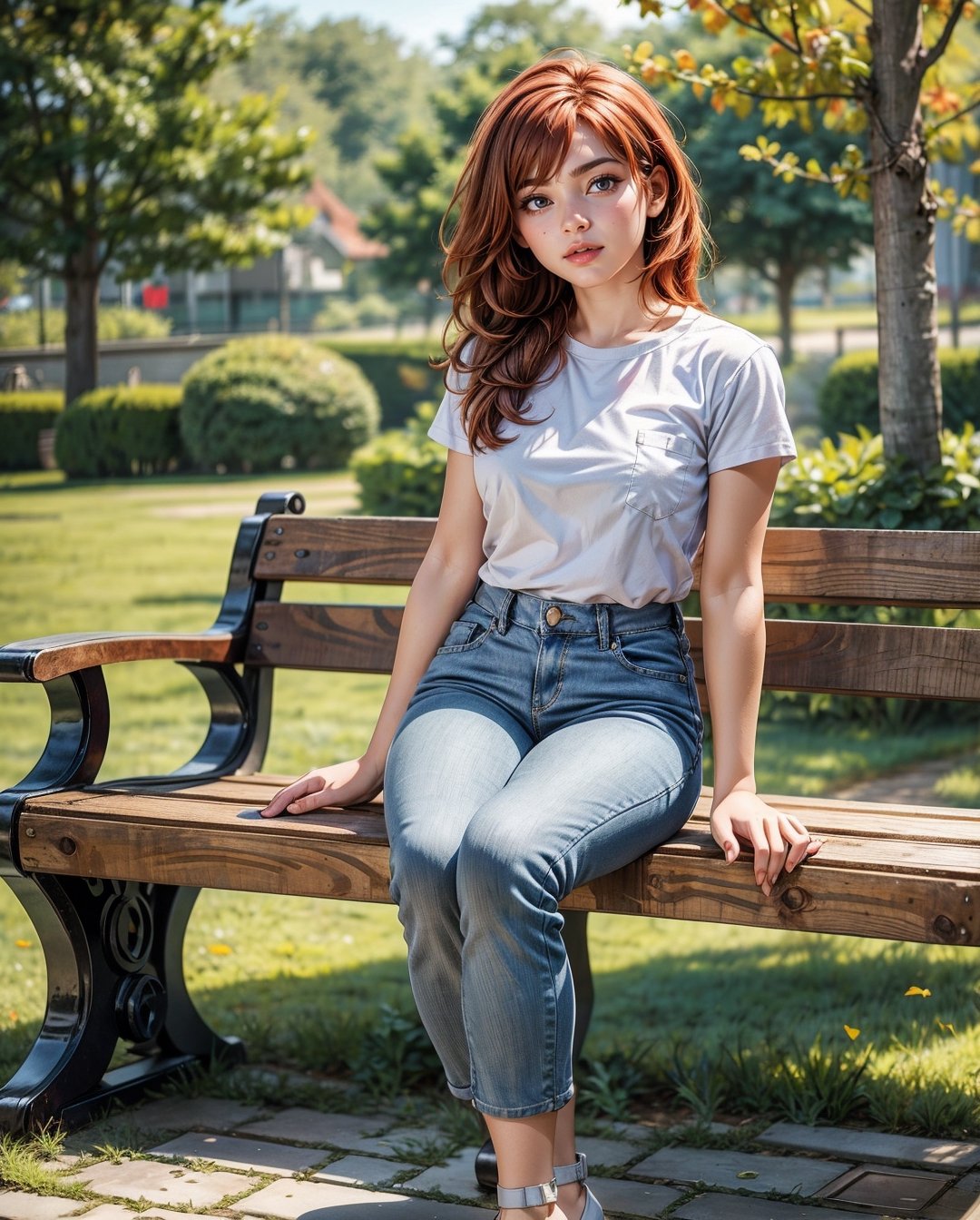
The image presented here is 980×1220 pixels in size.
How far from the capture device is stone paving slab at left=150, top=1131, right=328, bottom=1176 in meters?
2.48

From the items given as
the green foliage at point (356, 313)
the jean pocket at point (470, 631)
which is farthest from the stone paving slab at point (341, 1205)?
the green foliage at point (356, 313)

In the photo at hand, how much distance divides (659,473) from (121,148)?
13.1 meters

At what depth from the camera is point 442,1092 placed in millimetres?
2873

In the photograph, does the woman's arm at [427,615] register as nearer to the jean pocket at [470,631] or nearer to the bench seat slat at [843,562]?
the jean pocket at [470,631]

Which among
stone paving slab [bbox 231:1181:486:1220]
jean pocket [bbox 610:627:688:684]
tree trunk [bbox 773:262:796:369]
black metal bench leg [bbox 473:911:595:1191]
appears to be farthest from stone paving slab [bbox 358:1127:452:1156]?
tree trunk [bbox 773:262:796:369]

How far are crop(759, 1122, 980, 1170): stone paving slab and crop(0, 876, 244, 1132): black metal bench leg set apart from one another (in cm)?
112

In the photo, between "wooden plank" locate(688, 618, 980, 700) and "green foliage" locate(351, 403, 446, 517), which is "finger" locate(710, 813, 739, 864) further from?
"green foliage" locate(351, 403, 446, 517)

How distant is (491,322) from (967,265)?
60.8ft

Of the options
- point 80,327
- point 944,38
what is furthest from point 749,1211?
point 80,327

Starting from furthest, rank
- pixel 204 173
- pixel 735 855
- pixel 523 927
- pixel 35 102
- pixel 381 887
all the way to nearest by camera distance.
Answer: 1. pixel 204 173
2. pixel 35 102
3. pixel 381 887
4. pixel 735 855
5. pixel 523 927

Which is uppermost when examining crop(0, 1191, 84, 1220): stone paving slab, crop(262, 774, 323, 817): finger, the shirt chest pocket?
the shirt chest pocket

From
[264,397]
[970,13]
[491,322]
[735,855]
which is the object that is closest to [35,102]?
[264,397]

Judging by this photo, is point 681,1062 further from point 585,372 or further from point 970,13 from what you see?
point 970,13

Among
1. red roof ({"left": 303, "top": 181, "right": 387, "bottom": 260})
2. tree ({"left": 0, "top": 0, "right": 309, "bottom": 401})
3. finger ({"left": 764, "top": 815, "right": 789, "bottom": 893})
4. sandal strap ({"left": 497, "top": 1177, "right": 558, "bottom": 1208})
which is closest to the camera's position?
sandal strap ({"left": 497, "top": 1177, "right": 558, "bottom": 1208})
